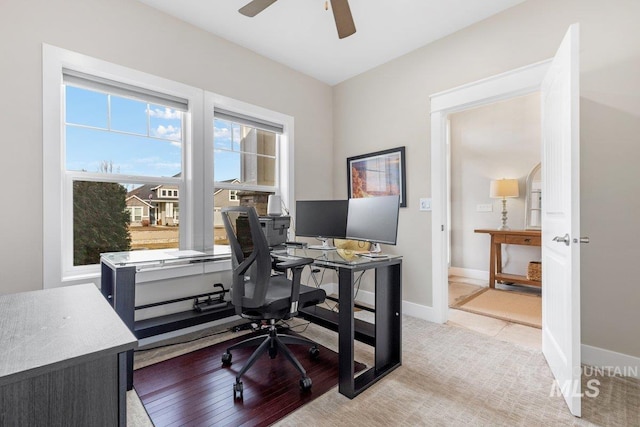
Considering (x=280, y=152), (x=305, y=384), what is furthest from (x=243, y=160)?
(x=305, y=384)

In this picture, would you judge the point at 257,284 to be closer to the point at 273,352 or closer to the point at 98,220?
the point at 273,352

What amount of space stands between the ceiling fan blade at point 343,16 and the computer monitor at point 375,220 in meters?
1.21

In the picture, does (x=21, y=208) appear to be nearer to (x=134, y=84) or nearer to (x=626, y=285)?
(x=134, y=84)

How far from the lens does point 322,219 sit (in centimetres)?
280

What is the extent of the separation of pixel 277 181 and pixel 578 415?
3.00m

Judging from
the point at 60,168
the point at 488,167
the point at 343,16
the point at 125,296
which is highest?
the point at 343,16

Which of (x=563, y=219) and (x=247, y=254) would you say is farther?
(x=247, y=254)

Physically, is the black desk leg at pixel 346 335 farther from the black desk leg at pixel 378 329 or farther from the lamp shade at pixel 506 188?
the lamp shade at pixel 506 188

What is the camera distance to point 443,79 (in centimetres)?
287

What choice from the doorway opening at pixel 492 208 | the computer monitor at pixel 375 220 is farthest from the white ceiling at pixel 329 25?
the computer monitor at pixel 375 220

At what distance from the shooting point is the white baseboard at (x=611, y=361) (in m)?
1.95

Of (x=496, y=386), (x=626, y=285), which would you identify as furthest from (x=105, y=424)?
(x=626, y=285)

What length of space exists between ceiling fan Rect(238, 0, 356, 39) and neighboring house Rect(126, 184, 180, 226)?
1539mm

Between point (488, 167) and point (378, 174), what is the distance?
216cm
